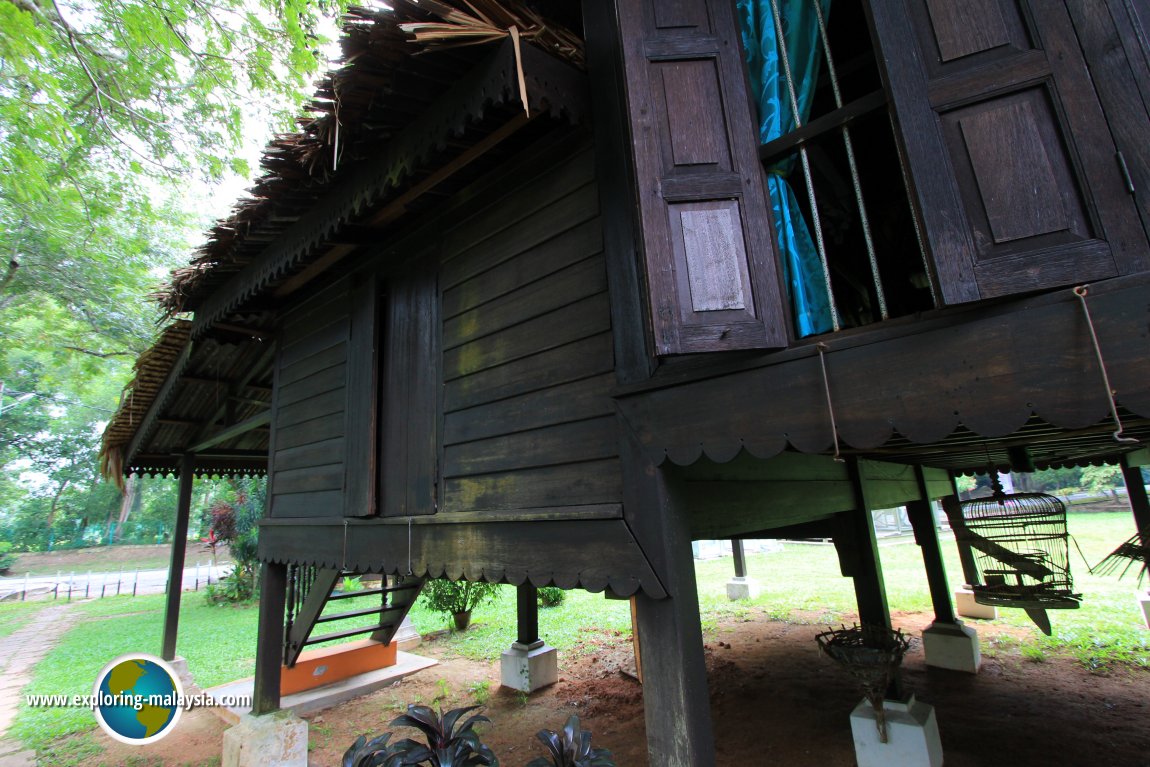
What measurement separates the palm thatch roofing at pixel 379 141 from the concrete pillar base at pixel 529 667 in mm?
4170

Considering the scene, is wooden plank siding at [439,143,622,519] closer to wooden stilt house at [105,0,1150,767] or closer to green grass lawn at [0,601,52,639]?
wooden stilt house at [105,0,1150,767]

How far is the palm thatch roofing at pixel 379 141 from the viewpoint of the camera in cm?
243

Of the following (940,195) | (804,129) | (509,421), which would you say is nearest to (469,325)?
(509,421)

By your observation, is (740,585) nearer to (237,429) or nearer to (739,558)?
(739,558)

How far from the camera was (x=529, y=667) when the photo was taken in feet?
22.1

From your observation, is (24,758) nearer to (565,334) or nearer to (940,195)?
(565,334)

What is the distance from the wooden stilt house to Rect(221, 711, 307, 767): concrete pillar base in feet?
5.02

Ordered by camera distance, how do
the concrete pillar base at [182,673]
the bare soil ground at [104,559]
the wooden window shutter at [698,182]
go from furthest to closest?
the bare soil ground at [104,559], the concrete pillar base at [182,673], the wooden window shutter at [698,182]

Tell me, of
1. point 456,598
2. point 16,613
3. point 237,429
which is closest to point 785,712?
point 456,598

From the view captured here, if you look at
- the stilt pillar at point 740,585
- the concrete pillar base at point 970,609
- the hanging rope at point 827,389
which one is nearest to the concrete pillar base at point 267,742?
the hanging rope at point 827,389

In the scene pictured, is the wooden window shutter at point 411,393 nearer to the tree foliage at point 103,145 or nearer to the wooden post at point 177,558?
the tree foliage at point 103,145

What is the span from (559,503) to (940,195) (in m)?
1.98

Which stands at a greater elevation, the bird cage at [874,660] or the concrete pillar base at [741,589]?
the bird cage at [874,660]

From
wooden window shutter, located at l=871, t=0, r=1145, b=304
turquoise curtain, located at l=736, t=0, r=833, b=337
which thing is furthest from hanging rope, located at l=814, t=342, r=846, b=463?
wooden window shutter, located at l=871, t=0, r=1145, b=304
